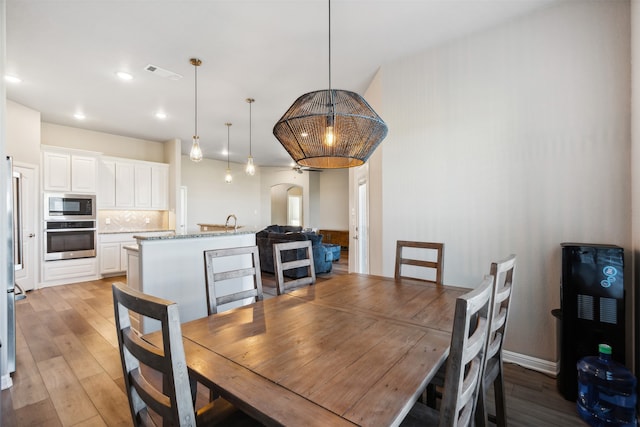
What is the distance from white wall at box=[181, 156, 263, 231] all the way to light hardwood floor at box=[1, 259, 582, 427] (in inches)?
199

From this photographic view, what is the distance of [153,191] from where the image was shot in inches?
256

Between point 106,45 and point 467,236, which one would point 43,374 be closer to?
point 106,45

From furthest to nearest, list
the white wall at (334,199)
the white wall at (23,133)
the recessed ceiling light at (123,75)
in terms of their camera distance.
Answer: the white wall at (334,199) → the white wall at (23,133) → the recessed ceiling light at (123,75)

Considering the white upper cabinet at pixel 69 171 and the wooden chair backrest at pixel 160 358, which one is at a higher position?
the white upper cabinet at pixel 69 171

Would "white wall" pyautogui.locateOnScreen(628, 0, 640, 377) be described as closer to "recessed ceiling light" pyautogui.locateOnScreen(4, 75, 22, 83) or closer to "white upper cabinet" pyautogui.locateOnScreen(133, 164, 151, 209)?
"recessed ceiling light" pyautogui.locateOnScreen(4, 75, 22, 83)

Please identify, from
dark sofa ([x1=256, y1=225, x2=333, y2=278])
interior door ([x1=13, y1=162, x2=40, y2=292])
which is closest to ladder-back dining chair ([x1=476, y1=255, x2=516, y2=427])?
dark sofa ([x1=256, y1=225, x2=333, y2=278])

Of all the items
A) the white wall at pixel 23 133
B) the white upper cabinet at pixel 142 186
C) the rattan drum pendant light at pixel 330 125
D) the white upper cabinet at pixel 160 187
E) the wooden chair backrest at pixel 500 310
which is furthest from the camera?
the white upper cabinet at pixel 160 187

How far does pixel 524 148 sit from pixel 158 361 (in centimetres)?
296

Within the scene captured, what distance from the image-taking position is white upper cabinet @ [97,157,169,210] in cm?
587

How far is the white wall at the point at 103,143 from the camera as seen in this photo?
5.50 m

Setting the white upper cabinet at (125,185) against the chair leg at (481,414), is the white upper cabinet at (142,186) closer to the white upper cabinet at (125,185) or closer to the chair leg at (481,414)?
the white upper cabinet at (125,185)

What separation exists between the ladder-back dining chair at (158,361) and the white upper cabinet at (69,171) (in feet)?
19.1

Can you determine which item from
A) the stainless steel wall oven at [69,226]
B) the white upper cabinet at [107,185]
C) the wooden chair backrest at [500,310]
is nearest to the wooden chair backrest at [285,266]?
the wooden chair backrest at [500,310]

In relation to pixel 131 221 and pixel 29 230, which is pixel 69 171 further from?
pixel 131 221
